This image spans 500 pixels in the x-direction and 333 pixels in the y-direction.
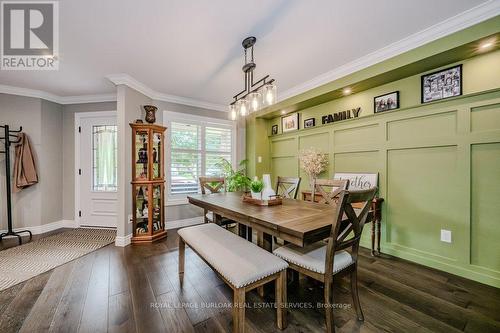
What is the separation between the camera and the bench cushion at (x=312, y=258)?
4.58 feet

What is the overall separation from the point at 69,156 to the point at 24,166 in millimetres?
638

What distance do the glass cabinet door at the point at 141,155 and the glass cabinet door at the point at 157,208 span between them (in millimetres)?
286

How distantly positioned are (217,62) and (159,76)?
3.44 ft

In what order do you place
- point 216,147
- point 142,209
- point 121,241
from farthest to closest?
point 216,147 < point 142,209 < point 121,241

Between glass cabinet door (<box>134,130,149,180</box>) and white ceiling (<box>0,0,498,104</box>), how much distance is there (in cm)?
91

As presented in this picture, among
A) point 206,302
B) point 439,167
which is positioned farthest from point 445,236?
point 206,302

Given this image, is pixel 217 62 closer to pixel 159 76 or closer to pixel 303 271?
pixel 159 76

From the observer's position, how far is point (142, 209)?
3.24 metres

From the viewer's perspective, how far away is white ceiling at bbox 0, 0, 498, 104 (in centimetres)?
170

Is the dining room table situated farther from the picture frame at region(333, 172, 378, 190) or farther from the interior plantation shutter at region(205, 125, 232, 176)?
the interior plantation shutter at region(205, 125, 232, 176)

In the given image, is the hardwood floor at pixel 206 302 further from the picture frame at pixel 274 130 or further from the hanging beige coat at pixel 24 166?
the picture frame at pixel 274 130

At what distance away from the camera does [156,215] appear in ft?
11.0

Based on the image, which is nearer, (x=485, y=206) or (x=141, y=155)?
(x=485, y=206)

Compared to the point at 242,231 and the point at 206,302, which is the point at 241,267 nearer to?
the point at 206,302
